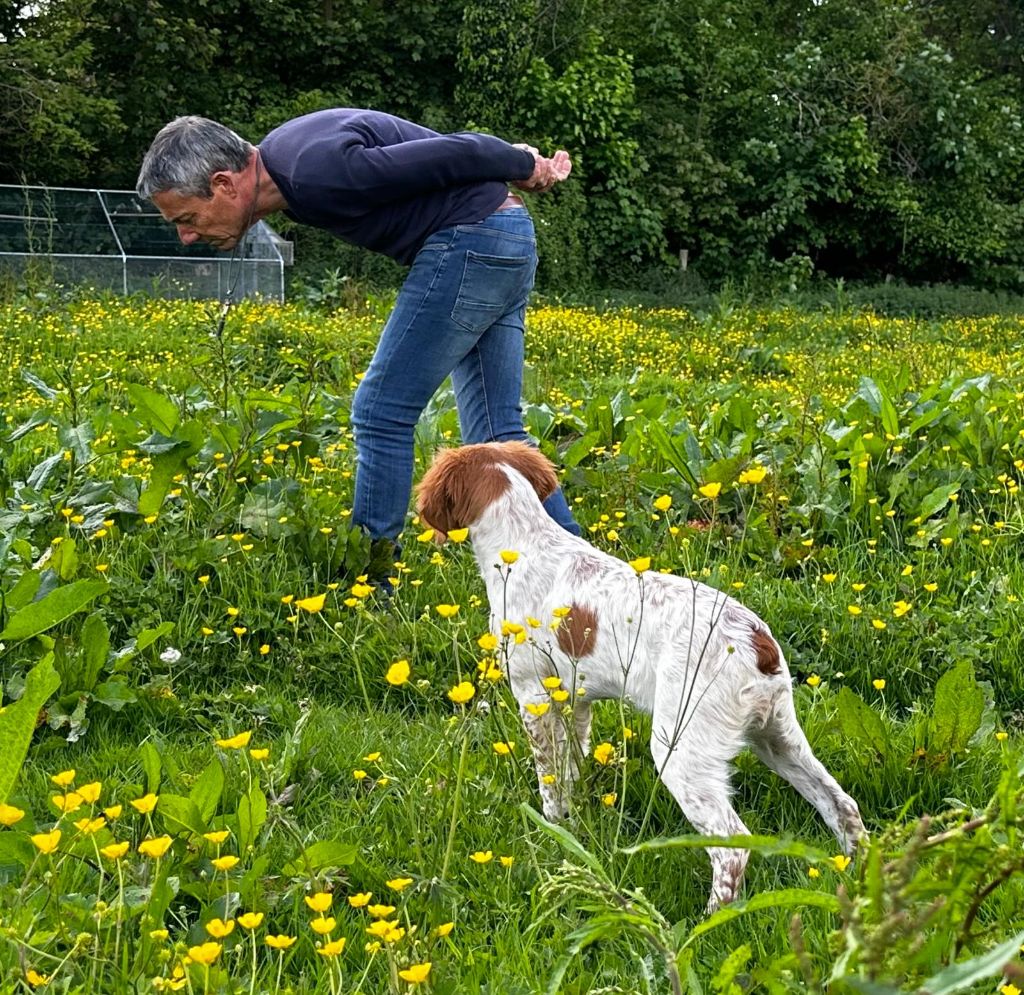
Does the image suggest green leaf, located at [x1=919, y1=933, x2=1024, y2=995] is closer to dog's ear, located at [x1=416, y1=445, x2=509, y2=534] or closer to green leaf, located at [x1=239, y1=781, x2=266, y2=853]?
green leaf, located at [x1=239, y1=781, x2=266, y2=853]

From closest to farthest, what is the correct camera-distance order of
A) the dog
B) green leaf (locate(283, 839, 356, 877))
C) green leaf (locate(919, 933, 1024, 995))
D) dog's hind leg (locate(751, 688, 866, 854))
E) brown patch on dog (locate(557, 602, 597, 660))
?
1. green leaf (locate(919, 933, 1024, 995))
2. green leaf (locate(283, 839, 356, 877))
3. the dog
4. dog's hind leg (locate(751, 688, 866, 854))
5. brown patch on dog (locate(557, 602, 597, 660))

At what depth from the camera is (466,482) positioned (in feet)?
10.5

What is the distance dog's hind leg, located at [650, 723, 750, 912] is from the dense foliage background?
17.5m

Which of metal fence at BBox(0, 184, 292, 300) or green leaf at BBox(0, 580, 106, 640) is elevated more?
metal fence at BBox(0, 184, 292, 300)

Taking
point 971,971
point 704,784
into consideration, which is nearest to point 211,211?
point 704,784

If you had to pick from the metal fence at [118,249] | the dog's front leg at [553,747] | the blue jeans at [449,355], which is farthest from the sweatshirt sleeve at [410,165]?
the metal fence at [118,249]

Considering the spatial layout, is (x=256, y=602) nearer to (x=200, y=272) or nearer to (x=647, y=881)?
(x=647, y=881)

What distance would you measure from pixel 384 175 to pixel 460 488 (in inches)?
48.0

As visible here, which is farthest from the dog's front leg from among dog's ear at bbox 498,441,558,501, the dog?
dog's ear at bbox 498,441,558,501

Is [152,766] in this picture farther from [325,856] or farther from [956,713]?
[956,713]

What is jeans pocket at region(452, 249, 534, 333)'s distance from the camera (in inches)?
157

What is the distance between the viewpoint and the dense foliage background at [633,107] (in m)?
20.8

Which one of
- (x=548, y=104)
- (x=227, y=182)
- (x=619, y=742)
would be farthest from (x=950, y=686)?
(x=548, y=104)

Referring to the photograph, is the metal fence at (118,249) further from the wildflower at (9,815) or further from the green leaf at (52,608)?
the wildflower at (9,815)
